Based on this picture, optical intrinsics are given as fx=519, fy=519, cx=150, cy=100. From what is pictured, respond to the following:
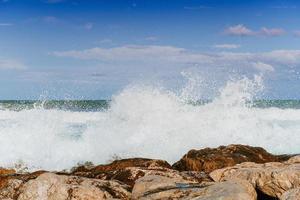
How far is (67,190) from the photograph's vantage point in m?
7.80

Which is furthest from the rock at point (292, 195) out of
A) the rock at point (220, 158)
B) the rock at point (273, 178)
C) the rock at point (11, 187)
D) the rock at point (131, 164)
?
the rock at point (131, 164)

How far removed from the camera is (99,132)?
2078 centimetres

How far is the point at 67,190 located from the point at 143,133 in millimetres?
11474

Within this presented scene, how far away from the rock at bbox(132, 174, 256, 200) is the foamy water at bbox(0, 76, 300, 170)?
936 centimetres

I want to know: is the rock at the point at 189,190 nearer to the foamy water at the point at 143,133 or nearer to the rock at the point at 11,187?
the rock at the point at 11,187

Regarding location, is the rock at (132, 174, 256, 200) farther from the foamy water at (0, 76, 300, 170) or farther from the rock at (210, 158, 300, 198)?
the foamy water at (0, 76, 300, 170)

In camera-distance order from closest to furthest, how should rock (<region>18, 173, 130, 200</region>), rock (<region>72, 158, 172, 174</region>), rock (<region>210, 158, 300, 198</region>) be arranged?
rock (<region>210, 158, 300, 198</region>) < rock (<region>18, 173, 130, 200</region>) < rock (<region>72, 158, 172, 174</region>)

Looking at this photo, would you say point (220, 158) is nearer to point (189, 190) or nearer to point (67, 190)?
point (67, 190)

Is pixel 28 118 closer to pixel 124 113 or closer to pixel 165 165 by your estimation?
pixel 124 113

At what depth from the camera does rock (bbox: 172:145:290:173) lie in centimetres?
1133

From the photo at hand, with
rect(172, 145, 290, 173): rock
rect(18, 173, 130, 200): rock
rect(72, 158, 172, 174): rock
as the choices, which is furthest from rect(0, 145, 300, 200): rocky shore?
rect(172, 145, 290, 173): rock

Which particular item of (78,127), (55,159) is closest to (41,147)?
(55,159)

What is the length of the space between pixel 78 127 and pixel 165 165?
14.3 m

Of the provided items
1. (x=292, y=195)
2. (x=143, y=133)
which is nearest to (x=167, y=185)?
(x=292, y=195)
